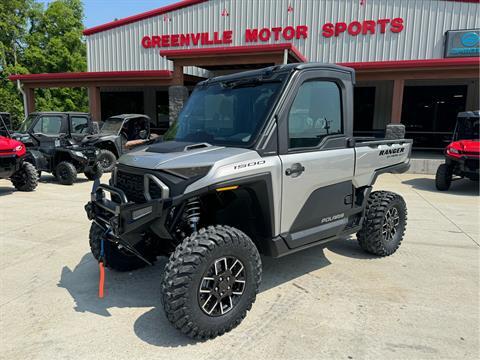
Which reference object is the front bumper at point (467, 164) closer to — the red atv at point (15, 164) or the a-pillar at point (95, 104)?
the red atv at point (15, 164)

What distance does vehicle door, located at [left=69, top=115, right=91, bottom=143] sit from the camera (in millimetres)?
10719

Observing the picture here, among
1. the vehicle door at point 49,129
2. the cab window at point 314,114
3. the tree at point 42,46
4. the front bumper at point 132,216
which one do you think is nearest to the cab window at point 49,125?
the vehicle door at point 49,129

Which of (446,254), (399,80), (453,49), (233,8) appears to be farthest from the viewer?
(233,8)

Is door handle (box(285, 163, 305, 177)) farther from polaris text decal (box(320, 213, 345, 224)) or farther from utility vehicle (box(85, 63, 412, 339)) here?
polaris text decal (box(320, 213, 345, 224))

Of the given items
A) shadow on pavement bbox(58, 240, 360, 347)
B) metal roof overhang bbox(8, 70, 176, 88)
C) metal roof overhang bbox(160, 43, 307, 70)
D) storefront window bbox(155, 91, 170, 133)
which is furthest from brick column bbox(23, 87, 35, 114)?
shadow on pavement bbox(58, 240, 360, 347)

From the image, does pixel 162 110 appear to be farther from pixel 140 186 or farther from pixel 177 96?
pixel 140 186

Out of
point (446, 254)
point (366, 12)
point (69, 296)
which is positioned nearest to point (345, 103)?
point (446, 254)

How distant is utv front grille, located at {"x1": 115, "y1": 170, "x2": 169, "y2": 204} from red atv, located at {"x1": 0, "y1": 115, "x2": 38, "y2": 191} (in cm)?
566

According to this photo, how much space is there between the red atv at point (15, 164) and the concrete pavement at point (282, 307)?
289 centimetres

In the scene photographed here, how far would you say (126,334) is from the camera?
9.28ft

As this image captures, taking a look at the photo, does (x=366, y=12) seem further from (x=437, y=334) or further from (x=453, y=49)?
(x=437, y=334)

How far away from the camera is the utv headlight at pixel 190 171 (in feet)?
9.03

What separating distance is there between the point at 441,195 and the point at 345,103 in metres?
6.45

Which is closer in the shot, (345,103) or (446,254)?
(345,103)
